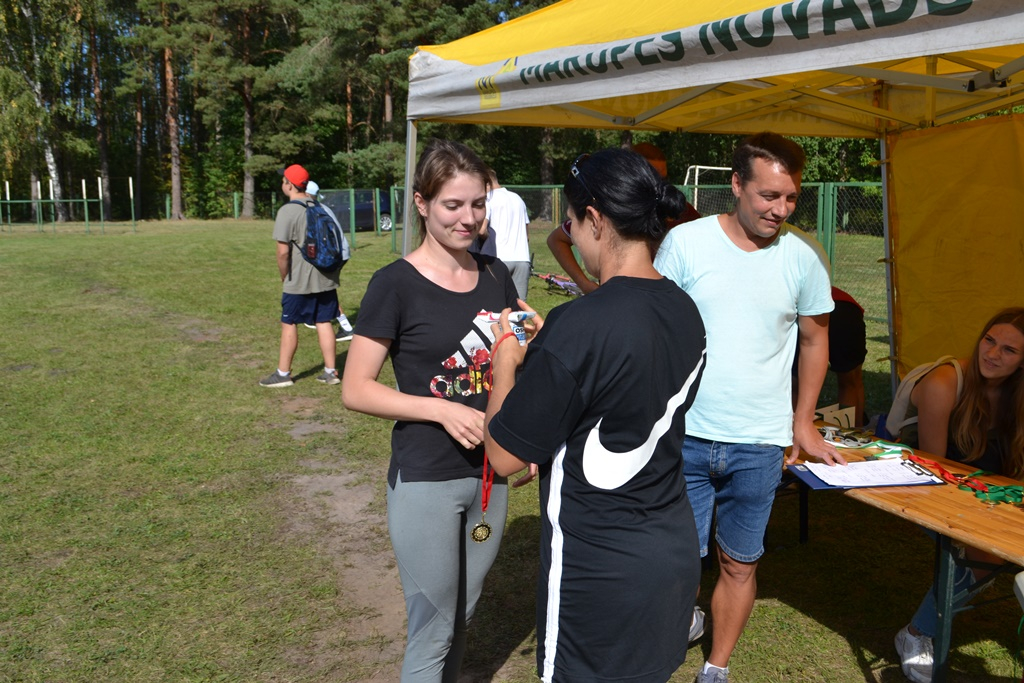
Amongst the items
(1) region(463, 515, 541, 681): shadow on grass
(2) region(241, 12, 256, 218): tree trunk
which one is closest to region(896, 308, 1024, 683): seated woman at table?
(1) region(463, 515, 541, 681): shadow on grass

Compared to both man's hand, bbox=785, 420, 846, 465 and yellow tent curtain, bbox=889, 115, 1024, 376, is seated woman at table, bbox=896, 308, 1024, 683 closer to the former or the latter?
man's hand, bbox=785, 420, 846, 465

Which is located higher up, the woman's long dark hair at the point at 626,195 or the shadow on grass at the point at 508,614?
the woman's long dark hair at the point at 626,195

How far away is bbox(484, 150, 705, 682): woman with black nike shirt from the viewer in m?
1.53

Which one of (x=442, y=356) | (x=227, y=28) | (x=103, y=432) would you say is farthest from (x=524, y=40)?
(x=227, y=28)

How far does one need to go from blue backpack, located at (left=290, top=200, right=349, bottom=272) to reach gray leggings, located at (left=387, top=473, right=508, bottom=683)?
4540 mm

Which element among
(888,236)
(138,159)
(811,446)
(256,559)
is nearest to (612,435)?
(811,446)

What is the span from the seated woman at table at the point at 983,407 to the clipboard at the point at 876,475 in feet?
1.07

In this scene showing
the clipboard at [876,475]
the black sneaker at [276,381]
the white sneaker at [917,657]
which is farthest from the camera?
the black sneaker at [276,381]

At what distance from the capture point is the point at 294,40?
3869 centimetres

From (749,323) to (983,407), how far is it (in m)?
1.38

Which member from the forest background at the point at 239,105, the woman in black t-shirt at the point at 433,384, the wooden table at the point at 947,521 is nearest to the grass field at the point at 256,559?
the wooden table at the point at 947,521

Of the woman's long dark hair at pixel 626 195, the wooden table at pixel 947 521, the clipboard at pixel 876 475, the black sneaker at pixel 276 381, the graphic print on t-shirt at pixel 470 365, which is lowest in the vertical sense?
the black sneaker at pixel 276 381

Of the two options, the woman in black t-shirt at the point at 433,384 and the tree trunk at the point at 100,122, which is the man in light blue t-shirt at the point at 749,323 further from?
the tree trunk at the point at 100,122

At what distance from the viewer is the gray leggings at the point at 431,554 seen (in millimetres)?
2100
